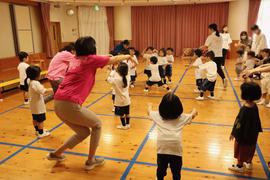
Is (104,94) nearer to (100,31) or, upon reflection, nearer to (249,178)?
(249,178)

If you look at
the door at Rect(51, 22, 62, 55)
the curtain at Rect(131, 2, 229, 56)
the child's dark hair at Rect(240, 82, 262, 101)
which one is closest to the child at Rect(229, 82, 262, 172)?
the child's dark hair at Rect(240, 82, 262, 101)

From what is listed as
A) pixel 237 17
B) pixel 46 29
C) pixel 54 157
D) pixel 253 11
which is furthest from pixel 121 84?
pixel 237 17

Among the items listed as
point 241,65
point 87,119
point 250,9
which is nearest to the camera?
point 87,119

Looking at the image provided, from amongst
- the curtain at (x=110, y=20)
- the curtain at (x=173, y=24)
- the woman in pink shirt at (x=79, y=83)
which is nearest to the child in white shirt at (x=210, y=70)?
the woman in pink shirt at (x=79, y=83)

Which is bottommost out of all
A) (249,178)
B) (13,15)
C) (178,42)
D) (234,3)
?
(249,178)

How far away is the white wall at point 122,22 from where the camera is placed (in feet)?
41.5

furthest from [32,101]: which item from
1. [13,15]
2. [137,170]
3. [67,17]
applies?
[67,17]

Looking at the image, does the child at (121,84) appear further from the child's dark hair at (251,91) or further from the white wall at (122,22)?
the white wall at (122,22)

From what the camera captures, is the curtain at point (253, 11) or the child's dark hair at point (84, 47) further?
the curtain at point (253, 11)

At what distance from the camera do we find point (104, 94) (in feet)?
19.2

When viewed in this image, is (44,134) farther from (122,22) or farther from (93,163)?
(122,22)

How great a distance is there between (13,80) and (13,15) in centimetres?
349

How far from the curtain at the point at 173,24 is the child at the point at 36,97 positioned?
10467mm

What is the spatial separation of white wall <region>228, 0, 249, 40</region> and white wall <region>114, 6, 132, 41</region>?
526 cm
